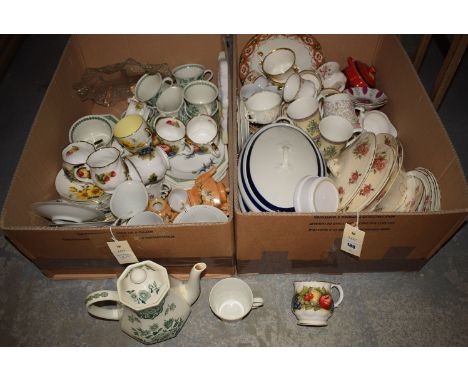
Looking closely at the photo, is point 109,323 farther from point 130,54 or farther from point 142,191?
point 130,54

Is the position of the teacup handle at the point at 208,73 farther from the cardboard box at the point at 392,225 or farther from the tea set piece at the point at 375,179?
the tea set piece at the point at 375,179

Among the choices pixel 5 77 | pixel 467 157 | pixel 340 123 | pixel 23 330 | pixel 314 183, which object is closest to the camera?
pixel 314 183

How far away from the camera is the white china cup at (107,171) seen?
46.7 inches

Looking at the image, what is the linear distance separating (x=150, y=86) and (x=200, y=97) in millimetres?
241

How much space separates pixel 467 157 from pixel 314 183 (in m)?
1.02

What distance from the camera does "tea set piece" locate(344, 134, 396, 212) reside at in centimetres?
107

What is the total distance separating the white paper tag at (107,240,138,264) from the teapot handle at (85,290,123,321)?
0.15m

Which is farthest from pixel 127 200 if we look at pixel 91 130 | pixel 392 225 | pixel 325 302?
pixel 392 225

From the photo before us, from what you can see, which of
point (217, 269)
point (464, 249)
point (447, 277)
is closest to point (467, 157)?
point (464, 249)

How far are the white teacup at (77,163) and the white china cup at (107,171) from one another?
0.14 feet

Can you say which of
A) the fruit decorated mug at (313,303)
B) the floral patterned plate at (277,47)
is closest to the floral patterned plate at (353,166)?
the fruit decorated mug at (313,303)

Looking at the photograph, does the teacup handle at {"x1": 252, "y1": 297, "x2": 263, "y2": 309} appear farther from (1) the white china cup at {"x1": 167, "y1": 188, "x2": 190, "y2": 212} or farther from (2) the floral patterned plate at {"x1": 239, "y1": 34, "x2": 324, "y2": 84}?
(2) the floral patterned plate at {"x1": 239, "y1": 34, "x2": 324, "y2": 84}

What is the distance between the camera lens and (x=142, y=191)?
1.22 metres

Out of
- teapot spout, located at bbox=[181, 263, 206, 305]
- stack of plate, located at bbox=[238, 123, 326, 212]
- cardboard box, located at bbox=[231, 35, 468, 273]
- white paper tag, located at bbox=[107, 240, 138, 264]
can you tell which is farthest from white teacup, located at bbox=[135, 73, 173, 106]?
teapot spout, located at bbox=[181, 263, 206, 305]
